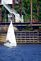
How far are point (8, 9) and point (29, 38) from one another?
685 cm

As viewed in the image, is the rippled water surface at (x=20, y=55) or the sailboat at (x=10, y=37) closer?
the rippled water surface at (x=20, y=55)

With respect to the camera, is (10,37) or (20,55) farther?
(10,37)

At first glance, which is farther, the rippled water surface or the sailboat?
the sailboat

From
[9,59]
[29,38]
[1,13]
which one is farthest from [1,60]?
[1,13]

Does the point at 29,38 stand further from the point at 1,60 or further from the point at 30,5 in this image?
the point at 1,60

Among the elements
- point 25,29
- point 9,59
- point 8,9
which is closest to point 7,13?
point 8,9

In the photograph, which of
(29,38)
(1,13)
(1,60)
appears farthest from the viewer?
(1,13)

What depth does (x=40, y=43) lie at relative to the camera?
58750 millimetres

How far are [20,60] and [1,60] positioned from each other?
1791mm

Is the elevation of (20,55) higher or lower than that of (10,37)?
higher

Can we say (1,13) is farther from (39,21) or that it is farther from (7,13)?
(39,21)

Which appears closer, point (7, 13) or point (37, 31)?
point (37, 31)

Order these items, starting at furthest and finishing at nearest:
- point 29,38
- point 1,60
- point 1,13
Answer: point 1,13 → point 29,38 → point 1,60

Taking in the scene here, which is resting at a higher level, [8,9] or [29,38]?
[8,9]
